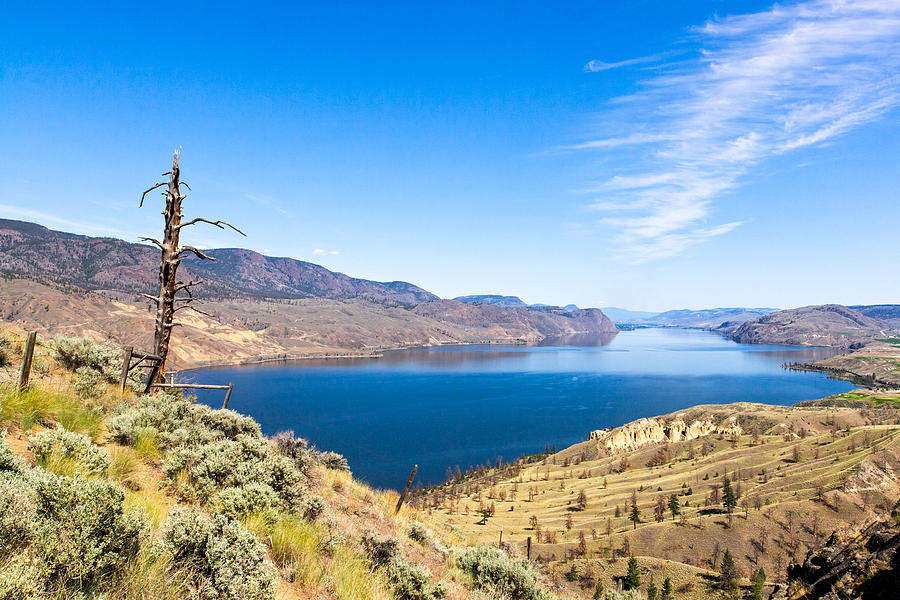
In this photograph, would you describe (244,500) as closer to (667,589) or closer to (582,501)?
(667,589)

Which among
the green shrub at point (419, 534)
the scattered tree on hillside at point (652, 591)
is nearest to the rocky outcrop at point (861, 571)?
the green shrub at point (419, 534)

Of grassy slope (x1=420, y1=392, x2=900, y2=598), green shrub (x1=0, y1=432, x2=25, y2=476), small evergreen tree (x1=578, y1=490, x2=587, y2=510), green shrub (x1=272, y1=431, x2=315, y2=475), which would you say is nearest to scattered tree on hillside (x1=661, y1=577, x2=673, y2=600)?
grassy slope (x1=420, y1=392, x2=900, y2=598)

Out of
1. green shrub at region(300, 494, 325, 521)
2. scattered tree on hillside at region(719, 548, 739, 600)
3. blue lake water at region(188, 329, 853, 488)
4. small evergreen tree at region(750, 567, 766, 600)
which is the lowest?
blue lake water at region(188, 329, 853, 488)

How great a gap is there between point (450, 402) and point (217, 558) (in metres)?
132

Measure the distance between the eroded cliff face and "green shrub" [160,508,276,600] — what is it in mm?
99093

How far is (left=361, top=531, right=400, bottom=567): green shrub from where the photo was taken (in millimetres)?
7082

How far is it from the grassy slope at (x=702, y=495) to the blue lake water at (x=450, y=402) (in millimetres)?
14945

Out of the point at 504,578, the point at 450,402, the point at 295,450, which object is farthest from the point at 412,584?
the point at 450,402

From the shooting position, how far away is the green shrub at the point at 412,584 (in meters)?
6.20

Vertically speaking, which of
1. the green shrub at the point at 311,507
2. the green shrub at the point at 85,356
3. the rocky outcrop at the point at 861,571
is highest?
the green shrub at the point at 85,356

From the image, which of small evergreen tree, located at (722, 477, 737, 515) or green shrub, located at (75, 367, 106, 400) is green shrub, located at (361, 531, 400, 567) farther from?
small evergreen tree, located at (722, 477, 737, 515)

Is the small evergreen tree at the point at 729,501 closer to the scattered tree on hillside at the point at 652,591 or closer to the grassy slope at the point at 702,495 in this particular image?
the grassy slope at the point at 702,495

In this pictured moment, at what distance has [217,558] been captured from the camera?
3.69 metres

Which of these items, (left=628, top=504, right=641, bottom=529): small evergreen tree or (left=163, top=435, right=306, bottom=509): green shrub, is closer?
(left=163, top=435, right=306, bottom=509): green shrub
